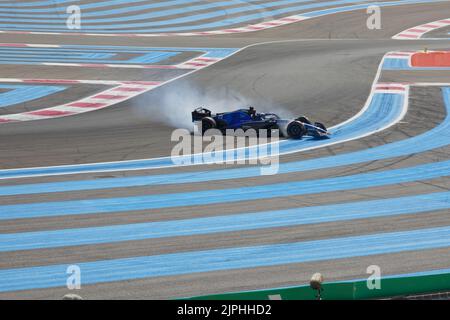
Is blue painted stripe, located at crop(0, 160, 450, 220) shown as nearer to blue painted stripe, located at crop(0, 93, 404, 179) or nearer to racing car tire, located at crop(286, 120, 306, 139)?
blue painted stripe, located at crop(0, 93, 404, 179)

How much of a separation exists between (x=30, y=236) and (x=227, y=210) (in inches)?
133

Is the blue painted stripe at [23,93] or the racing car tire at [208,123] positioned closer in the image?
the racing car tire at [208,123]

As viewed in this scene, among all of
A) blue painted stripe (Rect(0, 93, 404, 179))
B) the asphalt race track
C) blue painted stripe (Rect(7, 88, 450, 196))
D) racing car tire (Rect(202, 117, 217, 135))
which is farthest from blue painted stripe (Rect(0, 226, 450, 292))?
racing car tire (Rect(202, 117, 217, 135))

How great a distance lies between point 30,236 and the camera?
13.1 meters

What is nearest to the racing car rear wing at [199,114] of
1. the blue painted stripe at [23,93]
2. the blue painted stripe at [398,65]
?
the blue painted stripe at [23,93]

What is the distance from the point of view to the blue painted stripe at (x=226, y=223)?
1284 centimetres

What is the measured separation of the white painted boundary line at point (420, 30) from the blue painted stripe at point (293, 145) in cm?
1142

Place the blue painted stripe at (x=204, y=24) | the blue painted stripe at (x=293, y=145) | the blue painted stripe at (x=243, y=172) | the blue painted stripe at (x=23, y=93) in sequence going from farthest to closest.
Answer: the blue painted stripe at (x=204, y=24) → the blue painted stripe at (x=23, y=93) → the blue painted stripe at (x=293, y=145) → the blue painted stripe at (x=243, y=172)

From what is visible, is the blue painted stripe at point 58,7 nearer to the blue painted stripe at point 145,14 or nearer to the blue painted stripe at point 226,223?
the blue painted stripe at point 145,14

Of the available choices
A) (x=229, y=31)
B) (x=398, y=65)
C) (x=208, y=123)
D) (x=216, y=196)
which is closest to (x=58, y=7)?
(x=229, y=31)

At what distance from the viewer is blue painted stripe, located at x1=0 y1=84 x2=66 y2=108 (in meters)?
23.3

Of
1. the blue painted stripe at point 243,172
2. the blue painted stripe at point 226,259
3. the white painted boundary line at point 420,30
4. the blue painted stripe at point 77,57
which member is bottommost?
the blue painted stripe at point 226,259

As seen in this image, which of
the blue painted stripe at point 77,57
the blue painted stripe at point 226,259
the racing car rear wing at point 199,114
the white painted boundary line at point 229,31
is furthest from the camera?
the white painted boundary line at point 229,31
